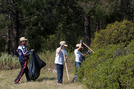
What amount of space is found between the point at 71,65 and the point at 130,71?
308 inches

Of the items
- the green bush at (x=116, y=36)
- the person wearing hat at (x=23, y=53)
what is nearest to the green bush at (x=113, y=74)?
the green bush at (x=116, y=36)

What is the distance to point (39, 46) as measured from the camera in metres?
Answer: 22.8

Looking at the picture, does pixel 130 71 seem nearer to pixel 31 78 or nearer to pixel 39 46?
pixel 31 78

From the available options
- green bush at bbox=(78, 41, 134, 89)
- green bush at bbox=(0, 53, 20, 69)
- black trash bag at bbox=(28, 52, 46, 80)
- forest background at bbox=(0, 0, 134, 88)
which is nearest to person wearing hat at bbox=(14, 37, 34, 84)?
black trash bag at bbox=(28, 52, 46, 80)

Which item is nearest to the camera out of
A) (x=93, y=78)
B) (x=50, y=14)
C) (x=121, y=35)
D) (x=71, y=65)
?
(x=93, y=78)

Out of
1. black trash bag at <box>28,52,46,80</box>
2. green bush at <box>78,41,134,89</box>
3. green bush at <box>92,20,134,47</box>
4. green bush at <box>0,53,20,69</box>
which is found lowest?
green bush at <box>0,53,20,69</box>

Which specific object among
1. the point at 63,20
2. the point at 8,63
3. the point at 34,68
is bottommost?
the point at 8,63

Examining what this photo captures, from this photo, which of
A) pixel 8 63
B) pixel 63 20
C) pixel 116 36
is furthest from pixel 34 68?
pixel 63 20

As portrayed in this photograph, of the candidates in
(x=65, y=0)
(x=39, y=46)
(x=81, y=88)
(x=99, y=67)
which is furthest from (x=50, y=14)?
(x=99, y=67)

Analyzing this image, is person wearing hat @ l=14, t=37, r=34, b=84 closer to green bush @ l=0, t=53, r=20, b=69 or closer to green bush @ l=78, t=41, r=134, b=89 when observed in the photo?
green bush @ l=78, t=41, r=134, b=89

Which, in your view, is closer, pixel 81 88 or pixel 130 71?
pixel 130 71

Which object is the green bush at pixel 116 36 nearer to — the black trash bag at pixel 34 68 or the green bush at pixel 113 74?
the black trash bag at pixel 34 68

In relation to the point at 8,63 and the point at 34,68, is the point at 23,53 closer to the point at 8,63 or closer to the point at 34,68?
the point at 34,68

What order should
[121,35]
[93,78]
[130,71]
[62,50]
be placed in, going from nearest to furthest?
[130,71], [93,78], [62,50], [121,35]
